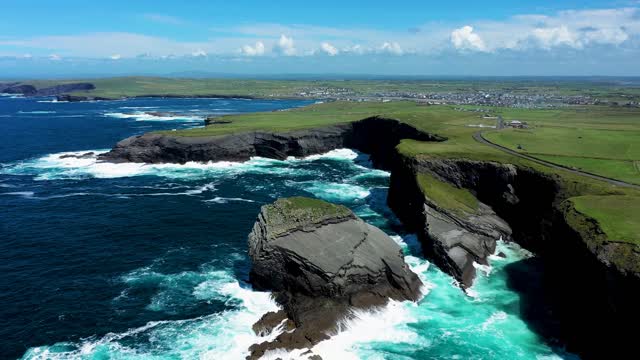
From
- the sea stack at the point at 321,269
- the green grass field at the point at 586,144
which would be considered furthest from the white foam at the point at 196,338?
the green grass field at the point at 586,144

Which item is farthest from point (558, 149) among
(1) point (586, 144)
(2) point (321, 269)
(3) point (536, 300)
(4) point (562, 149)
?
(2) point (321, 269)

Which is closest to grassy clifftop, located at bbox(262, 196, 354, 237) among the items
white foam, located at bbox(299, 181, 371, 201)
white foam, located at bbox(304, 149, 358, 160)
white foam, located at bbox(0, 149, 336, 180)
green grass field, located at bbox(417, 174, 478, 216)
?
green grass field, located at bbox(417, 174, 478, 216)

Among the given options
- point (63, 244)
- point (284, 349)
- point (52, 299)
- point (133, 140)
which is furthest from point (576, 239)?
point (133, 140)

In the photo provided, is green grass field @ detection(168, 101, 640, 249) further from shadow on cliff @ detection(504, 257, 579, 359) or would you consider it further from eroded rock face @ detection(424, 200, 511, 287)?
shadow on cliff @ detection(504, 257, 579, 359)

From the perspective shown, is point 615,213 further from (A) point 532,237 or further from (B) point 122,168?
→ (B) point 122,168

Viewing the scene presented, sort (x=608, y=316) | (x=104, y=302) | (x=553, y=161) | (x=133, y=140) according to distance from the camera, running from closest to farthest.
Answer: (x=608, y=316)
(x=104, y=302)
(x=553, y=161)
(x=133, y=140)

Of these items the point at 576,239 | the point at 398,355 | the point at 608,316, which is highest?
the point at 576,239

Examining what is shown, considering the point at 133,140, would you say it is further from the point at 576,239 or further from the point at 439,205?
the point at 576,239
